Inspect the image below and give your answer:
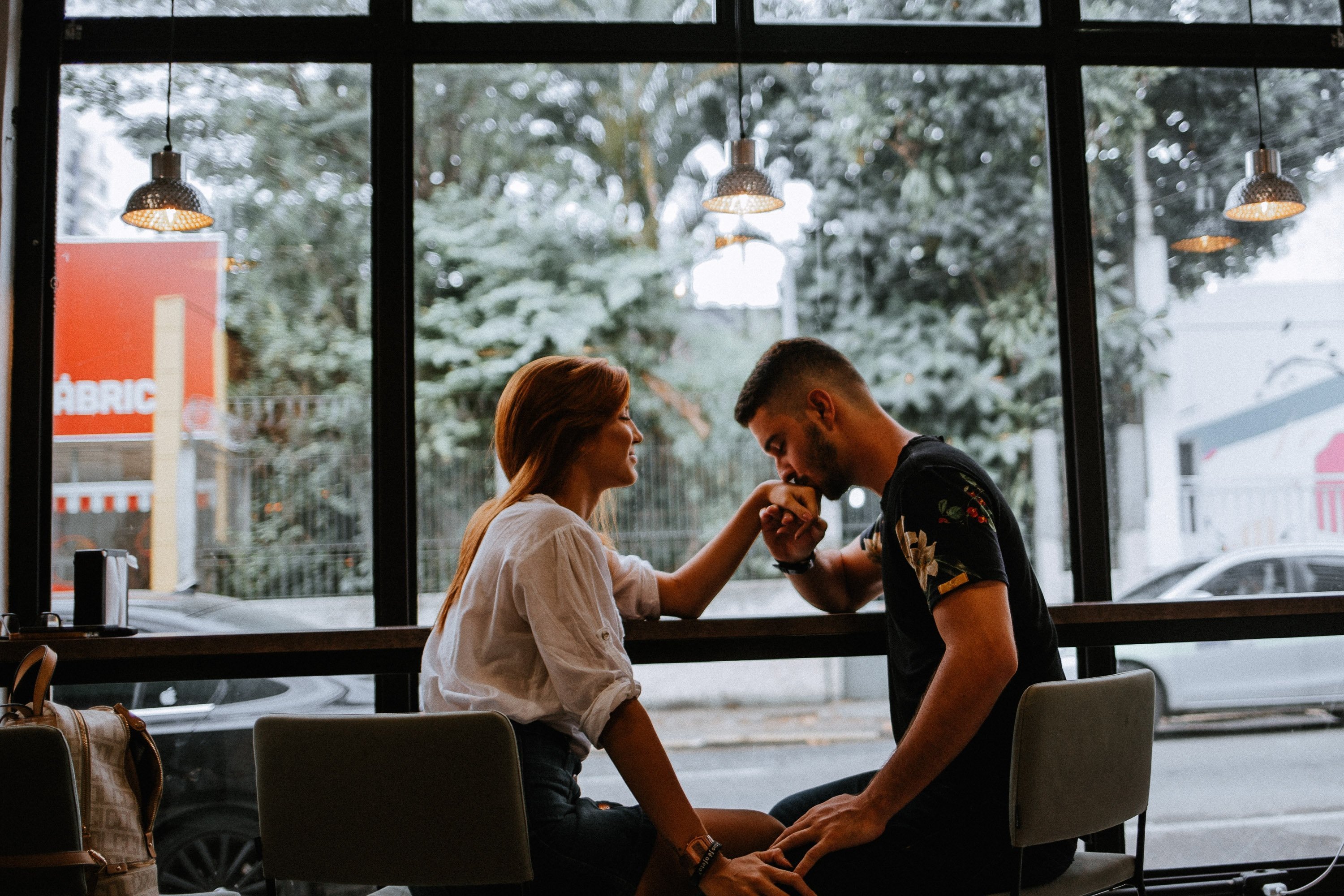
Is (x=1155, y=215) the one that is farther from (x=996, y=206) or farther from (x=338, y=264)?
(x=338, y=264)

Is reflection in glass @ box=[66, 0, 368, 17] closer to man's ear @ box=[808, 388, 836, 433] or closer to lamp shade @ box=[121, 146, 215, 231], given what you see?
lamp shade @ box=[121, 146, 215, 231]

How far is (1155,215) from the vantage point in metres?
2.99

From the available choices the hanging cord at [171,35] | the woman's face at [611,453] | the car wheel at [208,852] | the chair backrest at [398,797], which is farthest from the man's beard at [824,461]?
the hanging cord at [171,35]

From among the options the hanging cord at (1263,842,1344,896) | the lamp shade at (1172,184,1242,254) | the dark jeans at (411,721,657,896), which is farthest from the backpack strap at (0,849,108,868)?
the lamp shade at (1172,184,1242,254)

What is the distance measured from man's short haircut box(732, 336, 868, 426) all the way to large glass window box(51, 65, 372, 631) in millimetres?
1259

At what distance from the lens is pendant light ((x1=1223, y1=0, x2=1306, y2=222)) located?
→ 2844 mm

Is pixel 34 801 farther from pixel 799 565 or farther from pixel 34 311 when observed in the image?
pixel 34 311

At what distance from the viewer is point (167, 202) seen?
8.20 ft

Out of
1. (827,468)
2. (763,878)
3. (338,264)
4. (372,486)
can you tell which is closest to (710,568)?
(827,468)

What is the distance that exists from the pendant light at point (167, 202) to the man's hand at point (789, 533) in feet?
5.63

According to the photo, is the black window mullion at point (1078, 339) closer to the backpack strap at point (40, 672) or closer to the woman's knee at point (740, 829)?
the woman's knee at point (740, 829)

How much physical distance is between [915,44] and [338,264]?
5.87 ft

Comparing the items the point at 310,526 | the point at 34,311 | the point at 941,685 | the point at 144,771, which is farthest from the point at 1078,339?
the point at 34,311

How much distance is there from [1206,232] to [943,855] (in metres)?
2.31
